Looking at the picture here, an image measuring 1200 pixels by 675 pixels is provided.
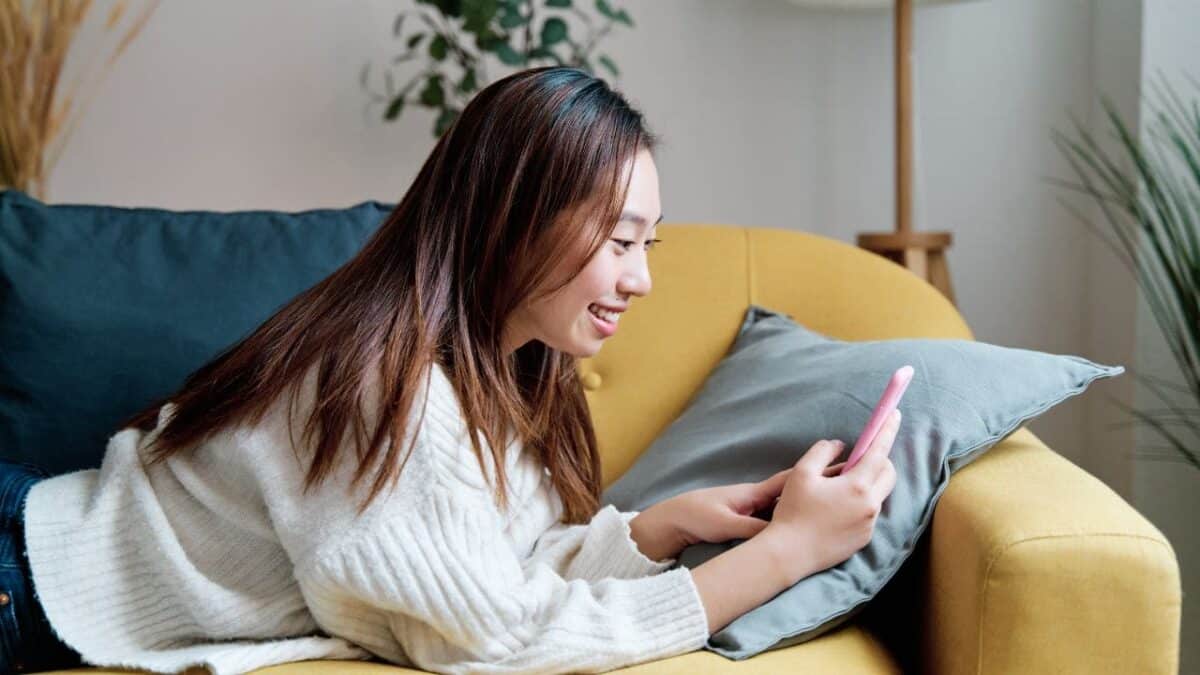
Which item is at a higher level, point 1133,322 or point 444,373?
point 444,373

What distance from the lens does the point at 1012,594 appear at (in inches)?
36.8

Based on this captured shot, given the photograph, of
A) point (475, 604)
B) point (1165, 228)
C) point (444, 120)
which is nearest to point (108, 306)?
point (475, 604)

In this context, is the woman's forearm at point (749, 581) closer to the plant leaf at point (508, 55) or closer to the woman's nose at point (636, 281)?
the woman's nose at point (636, 281)

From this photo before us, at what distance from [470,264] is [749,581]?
0.39m

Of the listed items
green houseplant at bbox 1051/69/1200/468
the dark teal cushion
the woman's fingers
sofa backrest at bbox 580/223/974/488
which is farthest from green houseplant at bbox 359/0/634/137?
the woman's fingers

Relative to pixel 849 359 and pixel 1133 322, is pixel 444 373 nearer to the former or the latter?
pixel 849 359

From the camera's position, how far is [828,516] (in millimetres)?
1048

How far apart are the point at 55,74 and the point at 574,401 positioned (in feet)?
5.02

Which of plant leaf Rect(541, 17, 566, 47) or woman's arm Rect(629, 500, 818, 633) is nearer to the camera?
woman's arm Rect(629, 500, 818, 633)

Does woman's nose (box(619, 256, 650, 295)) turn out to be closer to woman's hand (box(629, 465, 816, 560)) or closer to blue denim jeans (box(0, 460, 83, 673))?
woman's hand (box(629, 465, 816, 560))

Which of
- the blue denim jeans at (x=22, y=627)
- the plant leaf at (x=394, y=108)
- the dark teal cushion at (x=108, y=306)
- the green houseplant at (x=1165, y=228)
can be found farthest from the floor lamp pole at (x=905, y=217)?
the blue denim jeans at (x=22, y=627)

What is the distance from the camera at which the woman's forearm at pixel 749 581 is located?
1045 mm

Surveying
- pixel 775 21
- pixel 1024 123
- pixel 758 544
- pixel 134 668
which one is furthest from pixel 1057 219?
pixel 134 668

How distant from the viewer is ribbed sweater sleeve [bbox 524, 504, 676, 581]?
1172 mm
